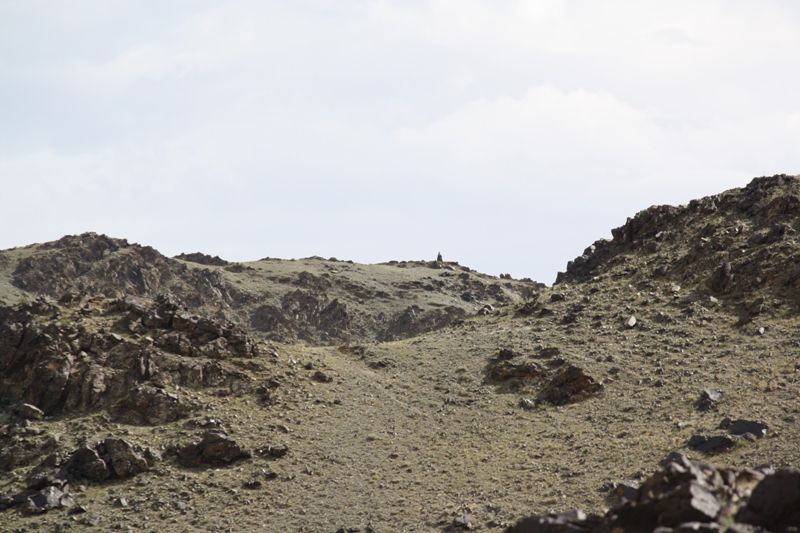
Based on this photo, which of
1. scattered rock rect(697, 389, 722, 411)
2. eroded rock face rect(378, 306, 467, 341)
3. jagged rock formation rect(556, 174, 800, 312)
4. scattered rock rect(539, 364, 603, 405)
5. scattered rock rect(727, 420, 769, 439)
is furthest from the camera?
eroded rock face rect(378, 306, 467, 341)

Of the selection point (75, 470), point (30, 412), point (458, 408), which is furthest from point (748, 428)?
point (30, 412)

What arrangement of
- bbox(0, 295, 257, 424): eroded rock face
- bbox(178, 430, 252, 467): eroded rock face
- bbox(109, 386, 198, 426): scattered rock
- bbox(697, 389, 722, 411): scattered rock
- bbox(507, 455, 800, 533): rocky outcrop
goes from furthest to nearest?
bbox(0, 295, 257, 424): eroded rock face < bbox(109, 386, 198, 426): scattered rock < bbox(697, 389, 722, 411): scattered rock < bbox(178, 430, 252, 467): eroded rock face < bbox(507, 455, 800, 533): rocky outcrop

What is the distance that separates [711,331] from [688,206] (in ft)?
65.8

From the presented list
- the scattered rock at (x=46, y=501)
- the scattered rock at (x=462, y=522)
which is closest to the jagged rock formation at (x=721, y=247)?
the scattered rock at (x=462, y=522)

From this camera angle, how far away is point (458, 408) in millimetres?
44469

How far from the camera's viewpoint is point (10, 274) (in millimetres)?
101500

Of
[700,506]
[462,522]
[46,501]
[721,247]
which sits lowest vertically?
[46,501]

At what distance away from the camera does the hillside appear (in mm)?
31562

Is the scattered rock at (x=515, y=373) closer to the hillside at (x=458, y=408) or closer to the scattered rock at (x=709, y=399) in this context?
the hillside at (x=458, y=408)

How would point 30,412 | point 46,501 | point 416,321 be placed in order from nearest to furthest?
point 46,501 < point 30,412 < point 416,321

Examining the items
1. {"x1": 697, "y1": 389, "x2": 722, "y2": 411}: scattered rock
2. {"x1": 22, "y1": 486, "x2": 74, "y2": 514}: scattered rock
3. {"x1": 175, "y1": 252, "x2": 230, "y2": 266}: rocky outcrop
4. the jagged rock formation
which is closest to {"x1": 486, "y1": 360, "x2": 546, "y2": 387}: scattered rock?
{"x1": 697, "y1": 389, "x2": 722, "y2": 411}: scattered rock

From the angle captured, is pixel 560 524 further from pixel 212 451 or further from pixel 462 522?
pixel 212 451

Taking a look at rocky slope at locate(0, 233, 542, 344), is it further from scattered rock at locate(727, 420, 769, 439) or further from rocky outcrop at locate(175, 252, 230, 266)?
scattered rock at locate(727, 420, 769, 439)

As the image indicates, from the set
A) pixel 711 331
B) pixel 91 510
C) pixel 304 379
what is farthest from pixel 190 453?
pixel 711 331
